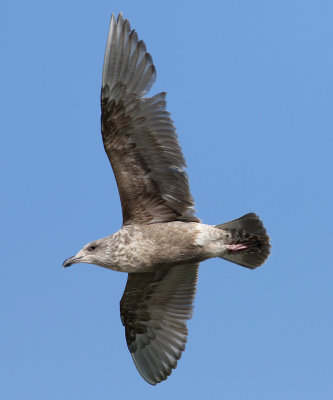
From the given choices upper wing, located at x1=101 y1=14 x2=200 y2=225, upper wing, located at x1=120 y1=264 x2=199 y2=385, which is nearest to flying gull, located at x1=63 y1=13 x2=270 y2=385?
upper wing, located at x1=101 y1=14 x2=200 y2=225

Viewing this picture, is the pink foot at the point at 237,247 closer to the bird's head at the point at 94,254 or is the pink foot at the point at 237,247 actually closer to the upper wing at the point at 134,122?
the upper wing at the point at 134,122

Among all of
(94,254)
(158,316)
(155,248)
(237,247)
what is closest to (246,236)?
(237,247)

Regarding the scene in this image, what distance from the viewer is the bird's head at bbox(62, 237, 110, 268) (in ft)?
33.5

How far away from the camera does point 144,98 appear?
A: 9.96 m

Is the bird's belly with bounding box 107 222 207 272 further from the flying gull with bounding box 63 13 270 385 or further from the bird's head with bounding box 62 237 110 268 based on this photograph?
the bird's head with bounding box 62 237 110 268

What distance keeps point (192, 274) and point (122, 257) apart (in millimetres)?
1346

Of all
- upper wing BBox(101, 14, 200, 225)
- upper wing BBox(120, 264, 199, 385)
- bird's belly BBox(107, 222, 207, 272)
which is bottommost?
upper wing BBox(120, 264, 199, 385)

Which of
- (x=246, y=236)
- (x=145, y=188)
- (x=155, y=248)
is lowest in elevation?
(x=155, y=248)

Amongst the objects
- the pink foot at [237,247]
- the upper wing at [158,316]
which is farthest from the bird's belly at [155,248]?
the upper wing at [158,316]

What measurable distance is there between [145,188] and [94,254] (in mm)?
1053

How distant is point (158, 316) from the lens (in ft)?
36.8

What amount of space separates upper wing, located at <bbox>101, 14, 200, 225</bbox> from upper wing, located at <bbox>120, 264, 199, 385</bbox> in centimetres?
147

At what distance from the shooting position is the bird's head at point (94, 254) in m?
10.2

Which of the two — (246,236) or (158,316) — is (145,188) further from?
(158,316)
